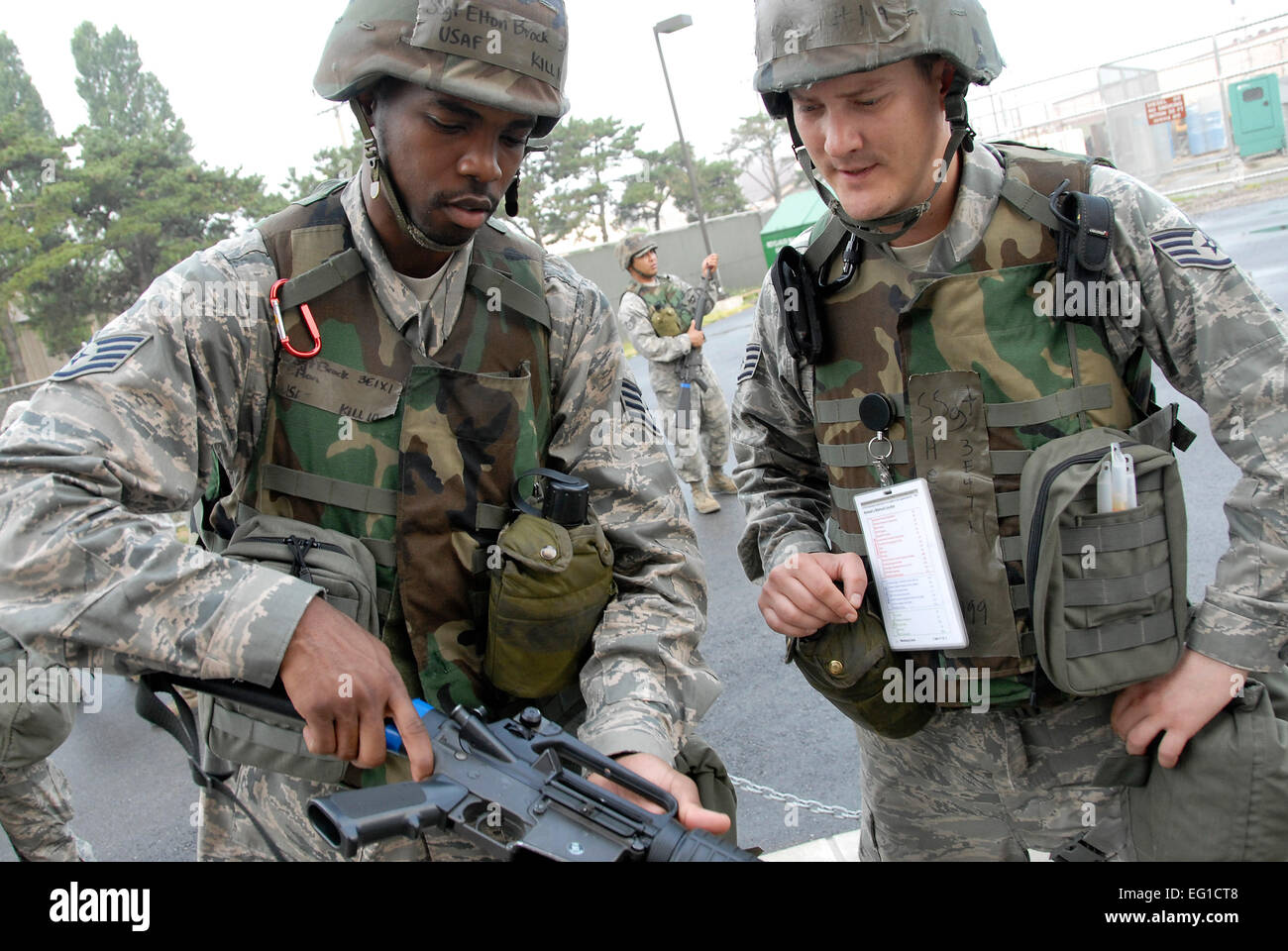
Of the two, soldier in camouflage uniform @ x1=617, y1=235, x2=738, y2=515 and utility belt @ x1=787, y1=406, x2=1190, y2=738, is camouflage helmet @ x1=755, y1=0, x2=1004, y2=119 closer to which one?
utility belt @ x1=787, y1=406, x2=1190, y2=738

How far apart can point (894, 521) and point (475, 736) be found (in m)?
0.92

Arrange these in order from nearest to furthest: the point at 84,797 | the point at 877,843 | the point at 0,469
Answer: the point at 0,469, the point at 877,843, the point at 84,797

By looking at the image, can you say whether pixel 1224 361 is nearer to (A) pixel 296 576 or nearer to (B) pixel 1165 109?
(A) pixel 296 576

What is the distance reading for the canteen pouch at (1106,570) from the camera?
1.70m

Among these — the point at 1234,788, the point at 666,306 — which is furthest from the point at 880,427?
the point at 666,306

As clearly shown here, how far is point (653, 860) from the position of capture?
4.47ft

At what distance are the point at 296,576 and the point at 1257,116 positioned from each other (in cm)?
1937

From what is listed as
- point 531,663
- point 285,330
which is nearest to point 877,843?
point 531,663

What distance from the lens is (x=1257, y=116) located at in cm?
1644

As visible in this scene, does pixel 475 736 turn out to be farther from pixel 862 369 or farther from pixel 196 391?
pixel 862 369

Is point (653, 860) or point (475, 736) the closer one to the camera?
point (653, 860)

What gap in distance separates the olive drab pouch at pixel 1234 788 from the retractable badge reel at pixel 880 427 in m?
0.72

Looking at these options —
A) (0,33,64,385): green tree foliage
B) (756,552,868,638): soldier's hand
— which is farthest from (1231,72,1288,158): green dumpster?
(0,33,64,385): green tree foliage
